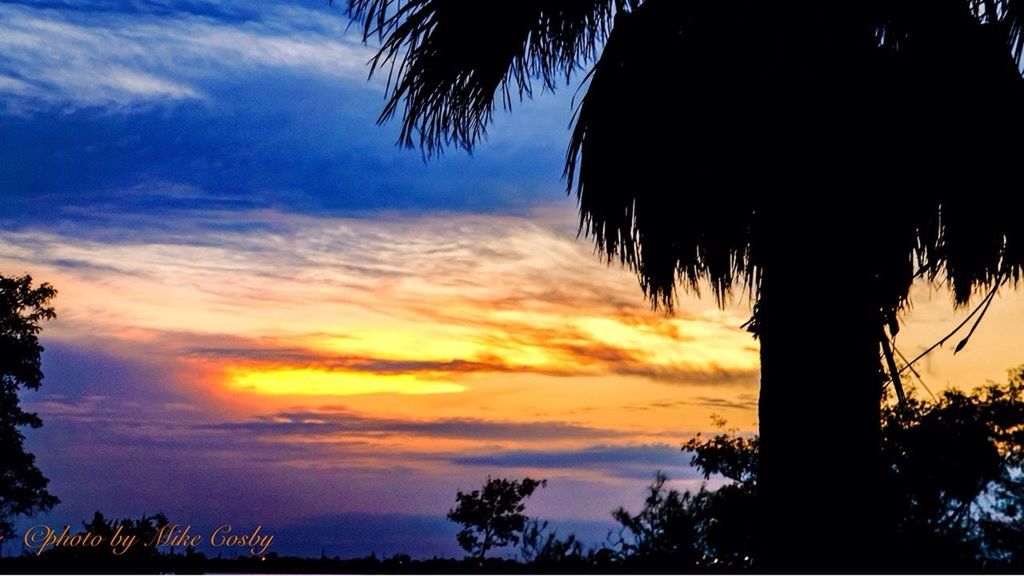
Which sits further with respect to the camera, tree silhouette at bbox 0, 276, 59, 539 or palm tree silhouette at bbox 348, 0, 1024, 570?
tree silhouette at bbox 0, 276, 59, 539

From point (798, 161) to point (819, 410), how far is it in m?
1.16

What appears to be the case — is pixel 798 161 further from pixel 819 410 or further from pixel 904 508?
pixel 904 508

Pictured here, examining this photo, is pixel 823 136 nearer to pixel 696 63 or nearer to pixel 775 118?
pixel 775 118

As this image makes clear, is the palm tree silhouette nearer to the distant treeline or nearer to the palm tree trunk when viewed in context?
the palm tree trunk

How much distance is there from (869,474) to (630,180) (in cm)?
203

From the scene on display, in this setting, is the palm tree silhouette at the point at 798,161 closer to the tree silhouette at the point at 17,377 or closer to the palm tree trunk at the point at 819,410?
the palm tree trunk at the point at 819,410

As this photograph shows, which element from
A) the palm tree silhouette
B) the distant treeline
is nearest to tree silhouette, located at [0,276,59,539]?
the distant treeline

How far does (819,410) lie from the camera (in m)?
4.05

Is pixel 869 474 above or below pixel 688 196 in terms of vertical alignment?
below

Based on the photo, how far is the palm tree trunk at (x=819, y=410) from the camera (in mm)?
3963

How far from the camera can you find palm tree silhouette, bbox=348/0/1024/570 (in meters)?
4.09

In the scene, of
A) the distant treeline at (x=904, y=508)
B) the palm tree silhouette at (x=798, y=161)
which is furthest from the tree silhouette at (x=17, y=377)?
the palm tree silhouette at (x=798, y=161)

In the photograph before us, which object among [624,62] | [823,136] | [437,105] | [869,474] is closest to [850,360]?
[869,474]

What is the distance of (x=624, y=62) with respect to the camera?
5238 mm
